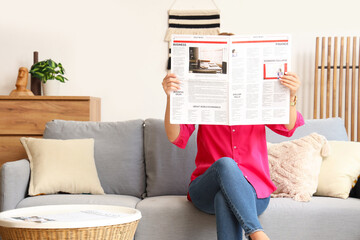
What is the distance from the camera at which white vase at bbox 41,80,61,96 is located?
12.6 feet

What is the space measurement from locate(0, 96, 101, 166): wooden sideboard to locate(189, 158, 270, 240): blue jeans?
172 centimetres

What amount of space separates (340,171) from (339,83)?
1494mm

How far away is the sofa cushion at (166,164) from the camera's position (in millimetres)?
2719

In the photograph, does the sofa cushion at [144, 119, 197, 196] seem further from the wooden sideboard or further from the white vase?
the white vase

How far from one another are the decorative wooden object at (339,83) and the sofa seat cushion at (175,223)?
1925 millimetres

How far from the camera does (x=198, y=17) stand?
389 centimetres

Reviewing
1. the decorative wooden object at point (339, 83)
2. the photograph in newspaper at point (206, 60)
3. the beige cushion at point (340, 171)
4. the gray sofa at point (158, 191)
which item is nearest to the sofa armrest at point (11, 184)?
the gray sofa at point (158, 191)

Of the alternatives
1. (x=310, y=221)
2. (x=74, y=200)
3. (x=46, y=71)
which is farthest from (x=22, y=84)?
(x=310, y=221)

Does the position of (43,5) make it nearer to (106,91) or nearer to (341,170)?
(106,91)

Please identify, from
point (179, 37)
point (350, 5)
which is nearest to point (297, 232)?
point (179, 37)

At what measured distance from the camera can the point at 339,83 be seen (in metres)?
3.82

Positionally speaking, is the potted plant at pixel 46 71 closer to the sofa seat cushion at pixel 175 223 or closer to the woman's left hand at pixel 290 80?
the sofa seat cushion at pixel 175 223

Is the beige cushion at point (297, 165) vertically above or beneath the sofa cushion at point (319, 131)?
beneath

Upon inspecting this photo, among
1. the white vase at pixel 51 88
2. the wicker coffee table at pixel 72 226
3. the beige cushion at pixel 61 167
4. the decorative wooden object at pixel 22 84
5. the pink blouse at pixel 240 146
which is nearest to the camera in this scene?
the wicker coffee table at pixel 72 226
